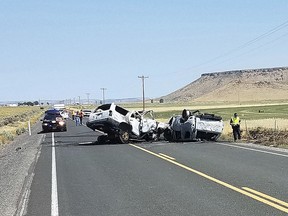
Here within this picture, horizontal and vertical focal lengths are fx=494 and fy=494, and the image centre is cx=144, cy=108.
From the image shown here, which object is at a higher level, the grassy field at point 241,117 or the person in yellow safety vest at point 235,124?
the person in yellow safety vest at point 235,124

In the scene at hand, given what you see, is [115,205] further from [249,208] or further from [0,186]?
[0,186]

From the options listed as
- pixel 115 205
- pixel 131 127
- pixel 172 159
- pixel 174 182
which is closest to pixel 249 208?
pixel 115 205

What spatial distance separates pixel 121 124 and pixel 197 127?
3.98 m

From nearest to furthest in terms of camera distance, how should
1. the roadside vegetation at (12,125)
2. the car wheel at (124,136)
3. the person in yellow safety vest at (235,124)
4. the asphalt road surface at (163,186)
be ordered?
the asphalt road surface at (163,186)
the car wheel at (124,136)
the person in yellow safety vest at (235,124)
the roadside vegetation at (12,125)

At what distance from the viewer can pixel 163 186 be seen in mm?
10867

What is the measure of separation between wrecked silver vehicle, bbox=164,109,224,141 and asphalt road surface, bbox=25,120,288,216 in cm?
802

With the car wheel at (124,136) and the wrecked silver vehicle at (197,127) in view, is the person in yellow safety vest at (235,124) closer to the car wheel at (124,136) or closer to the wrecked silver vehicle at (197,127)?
the wrecked silver vehicle at (197,127)

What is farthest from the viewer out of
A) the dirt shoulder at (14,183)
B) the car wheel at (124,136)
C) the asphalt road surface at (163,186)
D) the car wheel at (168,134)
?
the car wheel at (168,134)

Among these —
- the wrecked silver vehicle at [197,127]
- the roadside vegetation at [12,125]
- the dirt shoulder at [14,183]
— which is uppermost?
the wrecked silver vehicle at [197,127]

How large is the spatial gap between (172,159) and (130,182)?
5.34 metres

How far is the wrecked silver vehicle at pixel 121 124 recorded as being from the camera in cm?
2553

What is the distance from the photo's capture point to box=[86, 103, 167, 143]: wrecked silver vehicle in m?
25.5

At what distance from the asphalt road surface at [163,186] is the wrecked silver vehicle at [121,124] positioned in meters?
7.76

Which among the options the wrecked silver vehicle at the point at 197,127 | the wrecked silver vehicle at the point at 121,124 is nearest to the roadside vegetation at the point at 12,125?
the wrecked silver vehicle at the point at 121,124
